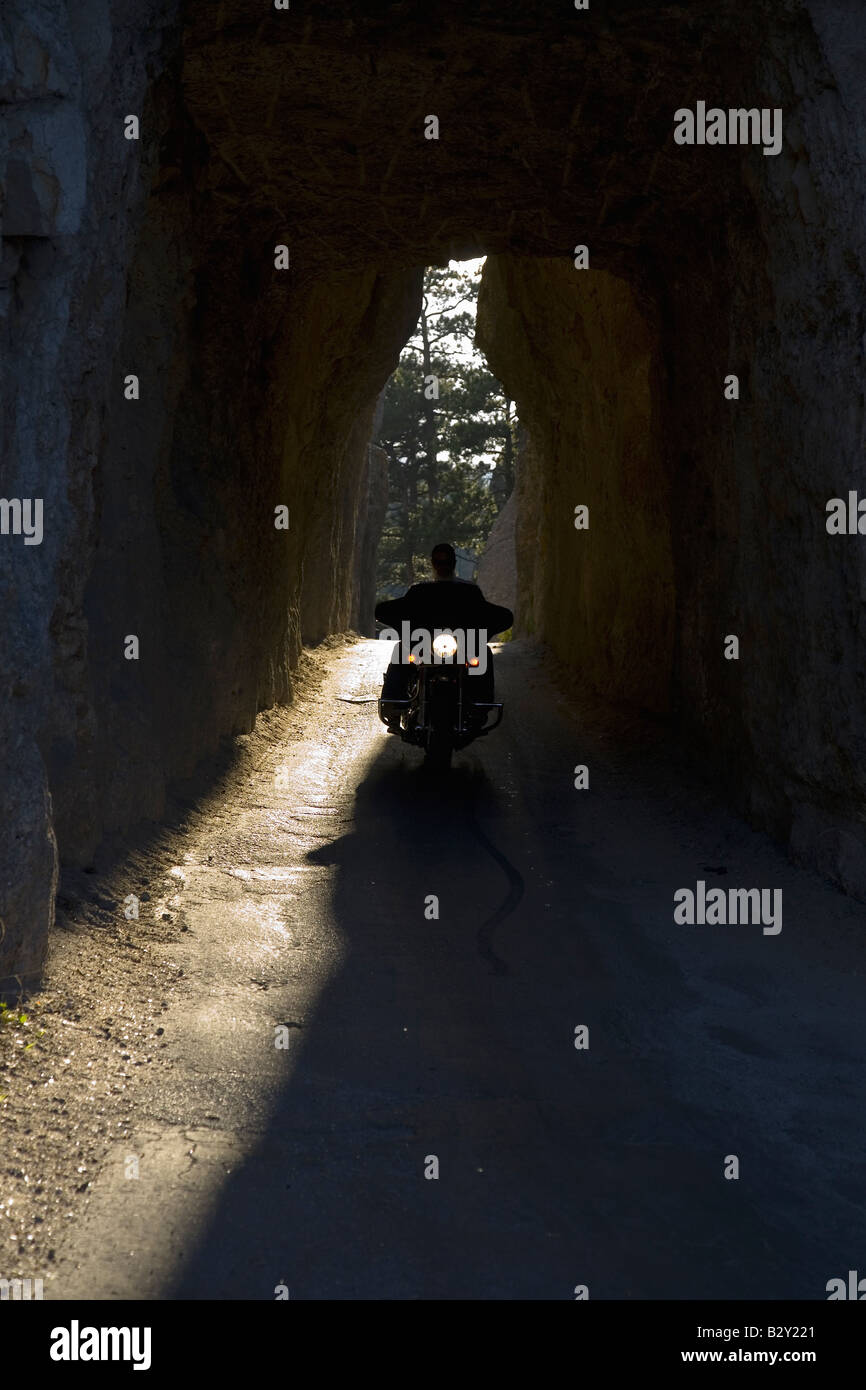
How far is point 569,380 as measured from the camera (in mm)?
16031

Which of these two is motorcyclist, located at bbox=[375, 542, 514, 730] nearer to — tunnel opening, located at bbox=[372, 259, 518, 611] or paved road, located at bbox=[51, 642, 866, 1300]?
paved road, located at bbox=[51, 642, 866, 1300]

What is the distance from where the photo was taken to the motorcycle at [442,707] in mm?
9250

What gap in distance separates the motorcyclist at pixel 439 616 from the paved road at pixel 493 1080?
218 cm

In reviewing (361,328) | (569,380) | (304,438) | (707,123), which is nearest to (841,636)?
(707,123)

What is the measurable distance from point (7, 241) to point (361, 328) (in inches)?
497

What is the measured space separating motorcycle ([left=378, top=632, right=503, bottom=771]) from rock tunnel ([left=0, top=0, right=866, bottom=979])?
1533 millimetres

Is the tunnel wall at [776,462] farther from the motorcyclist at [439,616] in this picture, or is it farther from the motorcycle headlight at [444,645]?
the motorcycle headlight at [444,645]

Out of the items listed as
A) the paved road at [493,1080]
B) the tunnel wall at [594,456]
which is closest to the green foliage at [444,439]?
Result: the tunnel wall at [594,456]

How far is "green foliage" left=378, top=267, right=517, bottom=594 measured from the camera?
44.1m

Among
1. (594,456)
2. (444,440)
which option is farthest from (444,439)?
(594,456)

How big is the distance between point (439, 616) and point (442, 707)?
88 centimetres

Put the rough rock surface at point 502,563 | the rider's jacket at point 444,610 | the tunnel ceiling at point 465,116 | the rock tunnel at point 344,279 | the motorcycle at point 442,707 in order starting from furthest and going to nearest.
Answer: the rough rock surface at point 502,563 < the rider's jacket at point 444,610 < the motorcycle at point 442,707 < the tunnel ceiling at point 465,116 < the rock tunnel at point 344,279

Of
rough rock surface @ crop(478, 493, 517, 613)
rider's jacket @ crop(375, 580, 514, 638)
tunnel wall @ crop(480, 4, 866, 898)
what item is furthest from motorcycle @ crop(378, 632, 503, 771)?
rough rock surface @ crop(478, 493, 517, 613)
